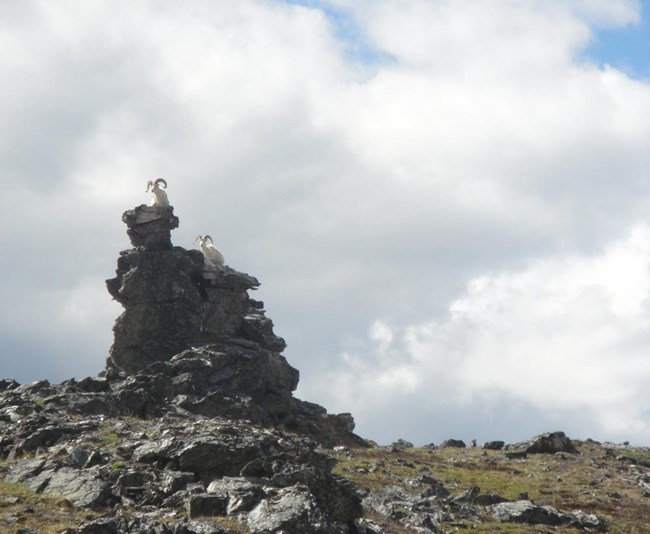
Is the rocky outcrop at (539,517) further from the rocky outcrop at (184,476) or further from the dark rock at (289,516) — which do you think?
the dark rock at (289,516)

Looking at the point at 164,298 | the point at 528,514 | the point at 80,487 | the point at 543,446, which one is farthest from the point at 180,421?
the point at 543,446

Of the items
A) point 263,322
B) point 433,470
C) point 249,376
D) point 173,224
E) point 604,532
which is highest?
point 173,224

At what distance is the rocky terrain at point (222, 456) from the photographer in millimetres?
28031

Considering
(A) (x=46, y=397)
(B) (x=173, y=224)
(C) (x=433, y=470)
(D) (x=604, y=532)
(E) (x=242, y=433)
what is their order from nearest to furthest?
(E) (x=242, y=433) → (D) (x=604, y=532) → (A) (x=46, y=397) → (C) (x=433, y=470) → (B) (x=173, y=224)

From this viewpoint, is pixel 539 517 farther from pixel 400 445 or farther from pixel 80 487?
pixel 400 445

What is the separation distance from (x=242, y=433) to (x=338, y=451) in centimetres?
2480

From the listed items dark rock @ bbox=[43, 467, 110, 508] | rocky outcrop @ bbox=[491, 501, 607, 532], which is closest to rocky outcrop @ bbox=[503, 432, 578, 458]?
rocky outcrop @ bbox=[491, 501, 607, 532]

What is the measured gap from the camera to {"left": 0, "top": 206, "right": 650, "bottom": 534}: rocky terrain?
28.0m

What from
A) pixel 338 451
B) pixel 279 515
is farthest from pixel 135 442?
pixel 338 451

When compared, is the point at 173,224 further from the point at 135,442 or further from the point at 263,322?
the point at 135,442

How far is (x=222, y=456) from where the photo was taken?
105ft

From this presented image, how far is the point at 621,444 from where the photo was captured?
3376 inches

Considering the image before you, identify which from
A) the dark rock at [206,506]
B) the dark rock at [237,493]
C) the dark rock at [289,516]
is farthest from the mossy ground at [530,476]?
the dark rock at [206,506]

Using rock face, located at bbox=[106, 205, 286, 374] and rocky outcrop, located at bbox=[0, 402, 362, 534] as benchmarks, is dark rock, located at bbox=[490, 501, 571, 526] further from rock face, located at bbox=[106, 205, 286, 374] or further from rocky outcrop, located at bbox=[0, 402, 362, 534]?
rock face, located at bbox=[106, 205, 286, 374]
